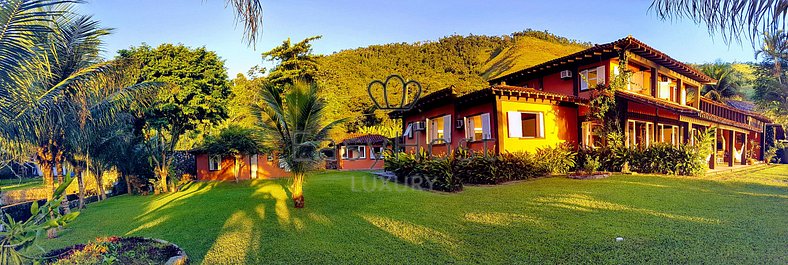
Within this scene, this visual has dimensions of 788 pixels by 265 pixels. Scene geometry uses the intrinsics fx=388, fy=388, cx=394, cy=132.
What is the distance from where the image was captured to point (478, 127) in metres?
15.1

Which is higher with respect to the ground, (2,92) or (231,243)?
(2,92)

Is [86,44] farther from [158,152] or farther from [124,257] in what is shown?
[158,152]

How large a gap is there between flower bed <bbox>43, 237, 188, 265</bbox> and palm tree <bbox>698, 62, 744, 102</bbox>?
119 ft

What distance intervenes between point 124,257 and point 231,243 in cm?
142

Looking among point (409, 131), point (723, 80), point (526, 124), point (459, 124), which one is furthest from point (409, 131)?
point (723, 80)

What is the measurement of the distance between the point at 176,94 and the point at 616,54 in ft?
59.9

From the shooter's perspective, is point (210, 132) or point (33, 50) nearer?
point (33, 50)

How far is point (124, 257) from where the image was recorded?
5.36 meters

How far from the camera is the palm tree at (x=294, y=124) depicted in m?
9.16

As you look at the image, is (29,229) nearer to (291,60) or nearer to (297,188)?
(297,188)

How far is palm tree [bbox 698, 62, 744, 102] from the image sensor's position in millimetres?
29594

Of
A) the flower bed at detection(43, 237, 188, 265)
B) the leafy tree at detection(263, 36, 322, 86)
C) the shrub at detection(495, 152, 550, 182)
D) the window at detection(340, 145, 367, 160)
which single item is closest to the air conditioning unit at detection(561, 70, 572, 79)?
the shrub at detection(495, 152, 550, 182)

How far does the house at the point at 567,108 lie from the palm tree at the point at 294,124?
4.82m

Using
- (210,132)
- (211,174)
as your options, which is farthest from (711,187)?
(210,132)
